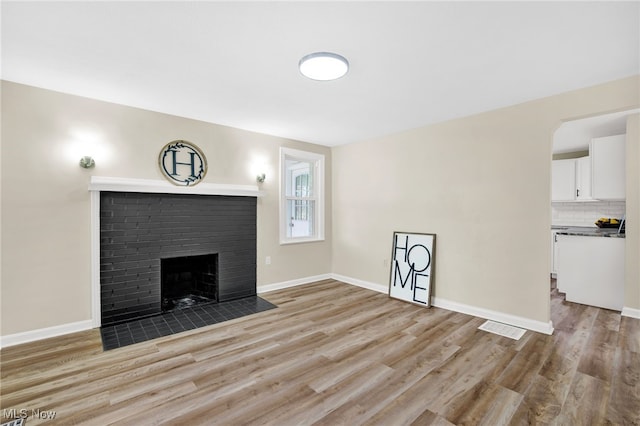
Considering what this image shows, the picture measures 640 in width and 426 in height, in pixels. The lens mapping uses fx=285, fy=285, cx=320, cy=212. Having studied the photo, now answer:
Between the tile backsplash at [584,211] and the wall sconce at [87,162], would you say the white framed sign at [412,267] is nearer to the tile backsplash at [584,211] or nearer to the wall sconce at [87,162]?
the tile backsplash at [584,211]

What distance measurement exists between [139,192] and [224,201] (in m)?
1.04

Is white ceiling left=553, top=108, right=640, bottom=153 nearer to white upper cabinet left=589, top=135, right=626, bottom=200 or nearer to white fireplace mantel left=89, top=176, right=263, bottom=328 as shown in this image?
white upper cabinet left=589, top=135, right=626, bottom=200

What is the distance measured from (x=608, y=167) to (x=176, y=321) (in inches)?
244

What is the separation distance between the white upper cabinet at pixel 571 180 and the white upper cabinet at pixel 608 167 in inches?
28.4

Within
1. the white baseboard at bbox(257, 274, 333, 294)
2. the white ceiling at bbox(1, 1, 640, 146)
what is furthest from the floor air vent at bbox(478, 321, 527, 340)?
the white baseboard at bbox(257, 274, 333, 294)

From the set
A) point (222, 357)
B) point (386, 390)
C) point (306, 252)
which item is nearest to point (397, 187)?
point (306, 252)

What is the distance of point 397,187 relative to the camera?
439cm

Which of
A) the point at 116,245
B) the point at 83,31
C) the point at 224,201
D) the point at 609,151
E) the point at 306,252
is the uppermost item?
the point at 83,31

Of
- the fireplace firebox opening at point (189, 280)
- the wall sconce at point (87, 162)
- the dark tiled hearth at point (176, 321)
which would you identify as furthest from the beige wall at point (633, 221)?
the wall sconce at point (87, 162)

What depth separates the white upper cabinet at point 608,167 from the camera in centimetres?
405

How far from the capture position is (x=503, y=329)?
307 cm

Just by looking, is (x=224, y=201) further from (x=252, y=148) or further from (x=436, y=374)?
(x=436, y=374)

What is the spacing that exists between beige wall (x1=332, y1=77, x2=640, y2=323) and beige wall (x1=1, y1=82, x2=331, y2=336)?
10.5ft

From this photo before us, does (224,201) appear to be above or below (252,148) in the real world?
below
